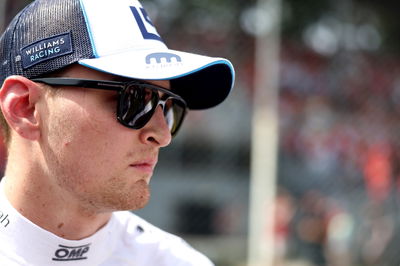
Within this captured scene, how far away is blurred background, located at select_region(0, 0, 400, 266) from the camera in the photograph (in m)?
5.91

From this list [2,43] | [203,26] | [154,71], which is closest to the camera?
[154,71]

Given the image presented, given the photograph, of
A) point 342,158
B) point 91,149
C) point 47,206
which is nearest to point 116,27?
point 91,149

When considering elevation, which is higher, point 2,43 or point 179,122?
point 2,43

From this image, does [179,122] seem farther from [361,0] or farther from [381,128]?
[361,0]

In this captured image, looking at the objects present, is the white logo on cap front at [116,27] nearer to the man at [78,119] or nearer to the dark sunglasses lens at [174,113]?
the man at [78,119]

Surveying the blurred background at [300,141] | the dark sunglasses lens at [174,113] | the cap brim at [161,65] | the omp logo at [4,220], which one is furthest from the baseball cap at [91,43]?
the blurred background at [300,141]

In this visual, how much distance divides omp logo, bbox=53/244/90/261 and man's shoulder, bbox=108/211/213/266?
0.47ft

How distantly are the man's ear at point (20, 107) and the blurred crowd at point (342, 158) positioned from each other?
4.70 metres

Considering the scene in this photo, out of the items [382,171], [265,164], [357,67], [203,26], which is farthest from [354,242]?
[203,26]

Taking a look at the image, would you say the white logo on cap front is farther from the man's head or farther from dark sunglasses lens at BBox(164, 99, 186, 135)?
dark sunglasses lens at BBox(164, 99, 186, 135)

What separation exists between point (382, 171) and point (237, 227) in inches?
72.8

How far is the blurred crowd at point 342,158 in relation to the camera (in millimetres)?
6449

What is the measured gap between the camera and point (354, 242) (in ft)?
22.7

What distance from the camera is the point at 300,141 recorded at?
709 centimetres
